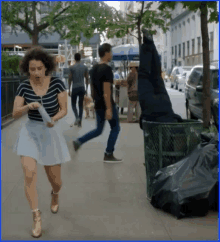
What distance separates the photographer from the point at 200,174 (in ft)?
14.0

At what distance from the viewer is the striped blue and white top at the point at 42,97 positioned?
3.95 metres

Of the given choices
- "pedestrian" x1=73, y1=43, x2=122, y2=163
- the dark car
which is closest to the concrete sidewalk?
"pedestrian" x1=73, y1=43, x2=122, y2=163

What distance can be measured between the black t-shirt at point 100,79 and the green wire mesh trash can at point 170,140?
1886mm

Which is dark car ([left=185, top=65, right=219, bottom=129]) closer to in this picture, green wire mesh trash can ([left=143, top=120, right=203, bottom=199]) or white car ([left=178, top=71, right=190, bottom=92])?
green wire mesh trash can ([left=143, top=120, right=203, bottom=199])

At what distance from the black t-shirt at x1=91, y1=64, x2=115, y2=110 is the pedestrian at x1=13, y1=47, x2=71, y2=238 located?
2.36m

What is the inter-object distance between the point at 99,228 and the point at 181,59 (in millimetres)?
58489

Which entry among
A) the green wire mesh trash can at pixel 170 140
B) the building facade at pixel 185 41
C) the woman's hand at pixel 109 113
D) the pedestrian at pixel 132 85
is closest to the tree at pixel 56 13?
the pedestrian at pixel 132 85


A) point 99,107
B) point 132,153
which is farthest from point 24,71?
point 132,153

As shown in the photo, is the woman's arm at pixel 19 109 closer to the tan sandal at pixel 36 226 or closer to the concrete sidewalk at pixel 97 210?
the tan sandal at pixel 36 226

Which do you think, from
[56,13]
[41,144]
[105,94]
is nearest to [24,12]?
[56,13]

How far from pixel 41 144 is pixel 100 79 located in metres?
2.72

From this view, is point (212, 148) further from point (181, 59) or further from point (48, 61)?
point (181, 59)

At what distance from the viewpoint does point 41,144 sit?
4.00m

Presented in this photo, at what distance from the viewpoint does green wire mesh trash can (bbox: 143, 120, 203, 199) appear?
15.0 ft
